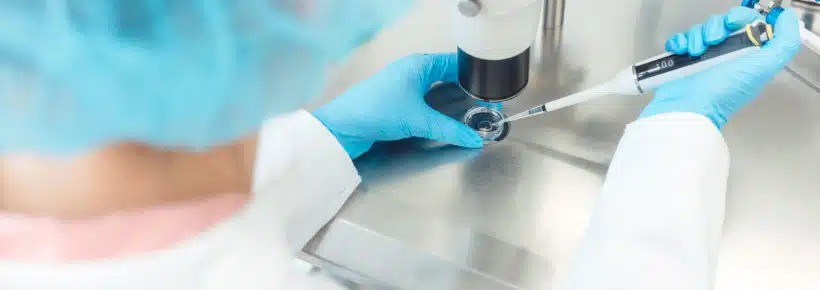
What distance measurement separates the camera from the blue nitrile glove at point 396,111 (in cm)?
91

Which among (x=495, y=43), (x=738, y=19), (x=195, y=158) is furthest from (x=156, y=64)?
(x=738, y=19)

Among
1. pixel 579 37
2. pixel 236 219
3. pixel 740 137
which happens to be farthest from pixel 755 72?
pixel 236 219

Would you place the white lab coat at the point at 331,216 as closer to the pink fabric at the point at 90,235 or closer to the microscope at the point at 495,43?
the pink fabric at the point at 90,235

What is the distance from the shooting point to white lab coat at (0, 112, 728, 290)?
0.55m

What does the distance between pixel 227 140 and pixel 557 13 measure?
743 mm

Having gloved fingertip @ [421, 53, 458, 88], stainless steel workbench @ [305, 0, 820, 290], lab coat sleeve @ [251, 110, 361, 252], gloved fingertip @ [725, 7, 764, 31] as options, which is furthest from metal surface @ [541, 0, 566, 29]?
lab coat sleeve @ [251, 110, 361, 252]

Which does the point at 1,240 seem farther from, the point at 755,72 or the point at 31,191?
the point at 755,72

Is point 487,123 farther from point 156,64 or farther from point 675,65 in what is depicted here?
point 156,64

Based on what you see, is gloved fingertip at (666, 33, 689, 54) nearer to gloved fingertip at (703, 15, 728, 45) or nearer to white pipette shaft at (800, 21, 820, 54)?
gloved fingertip at (703, 15, 728, 45)

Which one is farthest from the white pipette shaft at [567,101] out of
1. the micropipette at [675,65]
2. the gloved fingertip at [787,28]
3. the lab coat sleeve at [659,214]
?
the gloved fingertip at [787,28]

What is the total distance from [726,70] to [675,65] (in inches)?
2.5

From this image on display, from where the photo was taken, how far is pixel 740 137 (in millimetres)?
919

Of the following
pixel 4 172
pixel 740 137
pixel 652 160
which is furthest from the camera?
pixel 740 137

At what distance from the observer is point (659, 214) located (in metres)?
0.71
